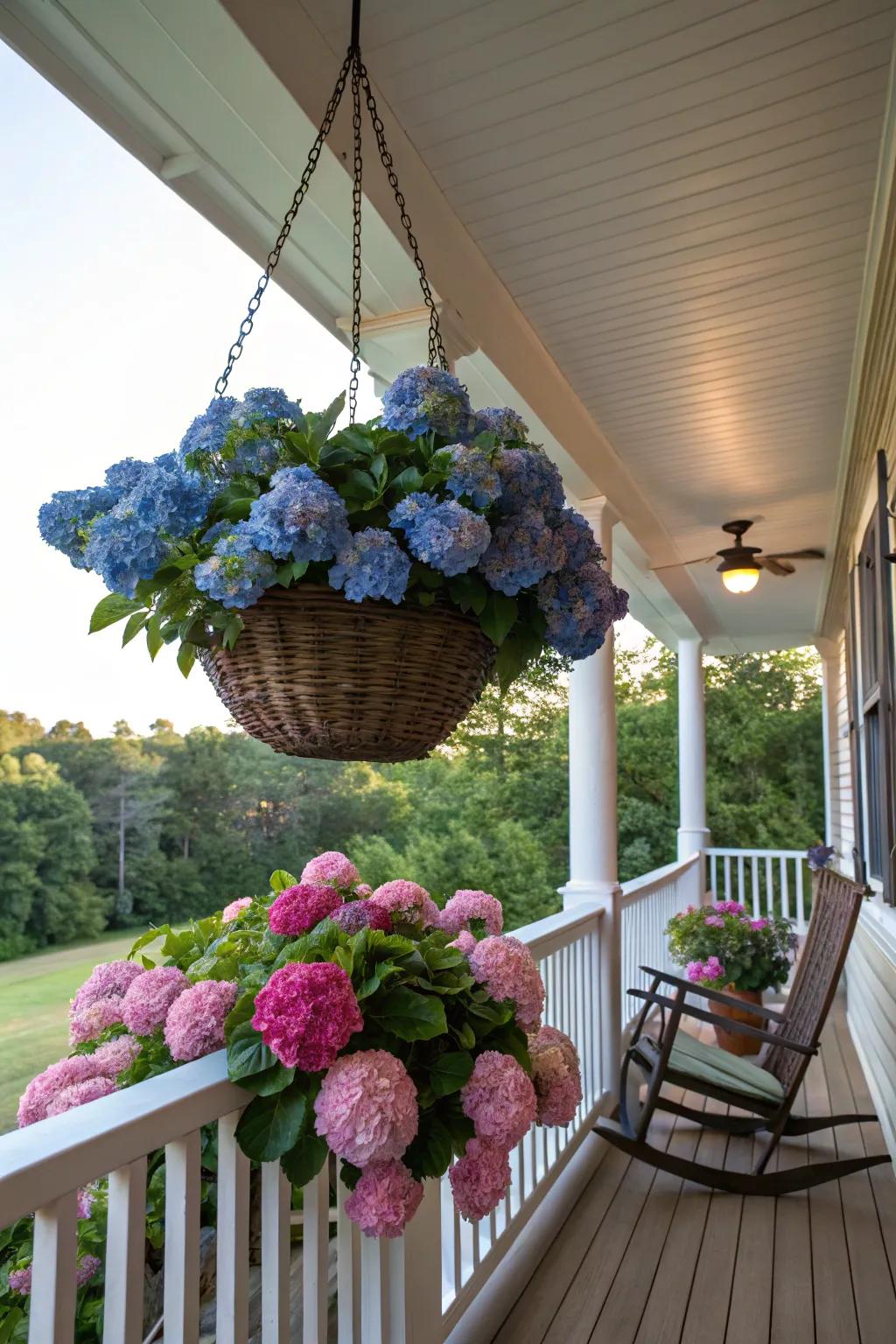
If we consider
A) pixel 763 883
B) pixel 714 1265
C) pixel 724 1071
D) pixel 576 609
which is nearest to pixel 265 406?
pixel 576 609

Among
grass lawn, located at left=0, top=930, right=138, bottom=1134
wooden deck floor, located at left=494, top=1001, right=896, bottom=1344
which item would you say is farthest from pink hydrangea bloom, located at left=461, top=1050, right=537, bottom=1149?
grass lawn, located at left=0, top=930, right=138, bottom=1134

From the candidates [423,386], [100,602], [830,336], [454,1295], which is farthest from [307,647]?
[830,336]

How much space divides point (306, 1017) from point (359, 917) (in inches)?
10.5

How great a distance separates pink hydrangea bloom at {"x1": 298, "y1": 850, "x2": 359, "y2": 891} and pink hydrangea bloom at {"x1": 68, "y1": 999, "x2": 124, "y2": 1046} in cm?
35

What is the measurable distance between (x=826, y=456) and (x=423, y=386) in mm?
3130

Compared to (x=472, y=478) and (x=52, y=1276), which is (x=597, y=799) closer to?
(x=472, y=478)

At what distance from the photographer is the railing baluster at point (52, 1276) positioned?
0.97 metres

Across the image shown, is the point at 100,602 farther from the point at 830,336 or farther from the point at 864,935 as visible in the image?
the point at 864,935

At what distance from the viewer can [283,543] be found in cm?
98

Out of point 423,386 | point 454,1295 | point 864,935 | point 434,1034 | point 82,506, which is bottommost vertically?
point 454,1295

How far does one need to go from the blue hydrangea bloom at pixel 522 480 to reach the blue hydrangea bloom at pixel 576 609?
0.10 meters

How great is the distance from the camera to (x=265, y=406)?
3.65 ft

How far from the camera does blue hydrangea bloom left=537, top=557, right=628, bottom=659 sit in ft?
3.93

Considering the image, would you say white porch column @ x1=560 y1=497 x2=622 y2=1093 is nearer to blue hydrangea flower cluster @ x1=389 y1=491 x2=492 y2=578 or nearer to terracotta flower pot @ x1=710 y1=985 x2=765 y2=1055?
terracotta flower pot @ x1=710 y1=985 x2=765 y2=1055
